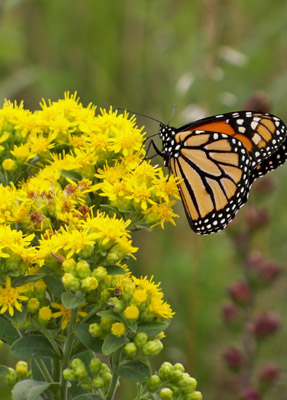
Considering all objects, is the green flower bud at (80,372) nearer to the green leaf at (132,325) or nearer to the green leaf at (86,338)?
the green leaf at (86,338)

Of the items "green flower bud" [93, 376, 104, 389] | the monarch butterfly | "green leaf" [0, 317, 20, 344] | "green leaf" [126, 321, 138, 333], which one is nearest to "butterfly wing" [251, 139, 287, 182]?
the monarch butterfly

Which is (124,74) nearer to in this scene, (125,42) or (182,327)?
(125,42)

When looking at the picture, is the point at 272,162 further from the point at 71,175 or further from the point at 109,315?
the point at 109,315

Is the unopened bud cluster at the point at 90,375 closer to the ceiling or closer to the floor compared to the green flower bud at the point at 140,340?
closer to the floor

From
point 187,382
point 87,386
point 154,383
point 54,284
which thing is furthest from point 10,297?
point 187,382

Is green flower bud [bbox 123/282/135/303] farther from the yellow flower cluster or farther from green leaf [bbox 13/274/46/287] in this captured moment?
green leaf [bbox 13/274/46/287]

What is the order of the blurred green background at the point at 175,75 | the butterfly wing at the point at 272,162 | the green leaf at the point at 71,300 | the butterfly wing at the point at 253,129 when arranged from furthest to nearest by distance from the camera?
the blurred green background at the point at 175,75 → the butterfly wing at the point at 272,162 → the butterfly wing at the point at 253,129 → the green leaf at the point at 71,300

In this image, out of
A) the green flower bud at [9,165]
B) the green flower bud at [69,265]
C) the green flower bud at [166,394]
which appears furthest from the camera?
the green flower bud at [9,165]

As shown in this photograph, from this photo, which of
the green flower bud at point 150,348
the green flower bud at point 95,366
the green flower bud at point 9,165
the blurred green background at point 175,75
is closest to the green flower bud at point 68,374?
the green flower bud at point 95,366
